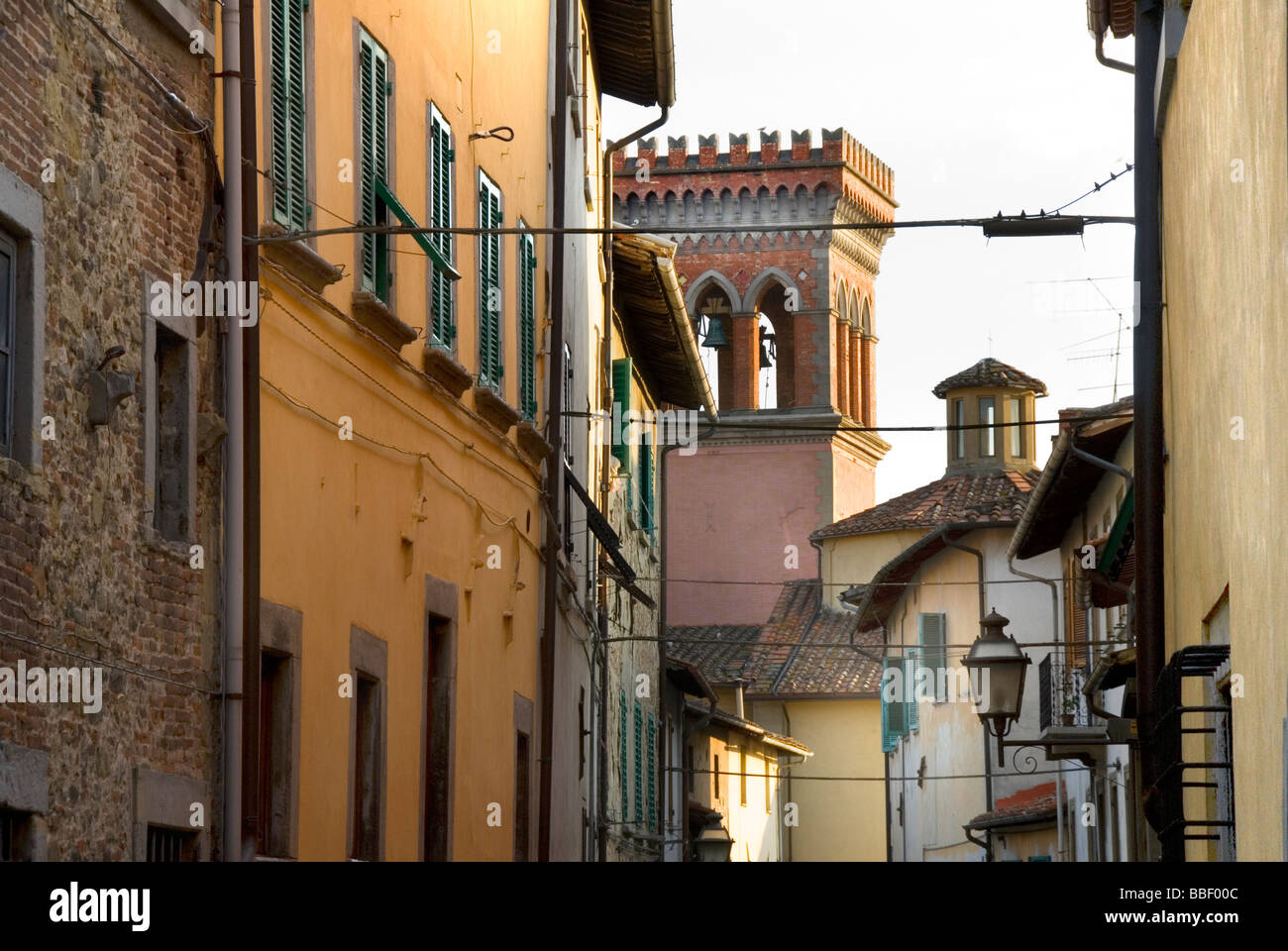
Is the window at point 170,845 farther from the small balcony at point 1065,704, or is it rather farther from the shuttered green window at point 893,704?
the shuttered green window at point 893,704

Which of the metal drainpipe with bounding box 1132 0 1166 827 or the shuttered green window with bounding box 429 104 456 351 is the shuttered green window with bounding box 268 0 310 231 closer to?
the shuttered green window with bounding box 429 104 456 351

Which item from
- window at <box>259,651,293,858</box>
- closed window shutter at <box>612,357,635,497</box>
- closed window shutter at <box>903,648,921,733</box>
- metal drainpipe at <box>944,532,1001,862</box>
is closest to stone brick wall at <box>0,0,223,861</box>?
window at <box>259,651,293,858</box>

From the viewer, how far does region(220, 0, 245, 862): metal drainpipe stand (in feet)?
31.2

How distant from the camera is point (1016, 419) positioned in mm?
44406

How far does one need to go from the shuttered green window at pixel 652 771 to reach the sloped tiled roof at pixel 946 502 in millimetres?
6971

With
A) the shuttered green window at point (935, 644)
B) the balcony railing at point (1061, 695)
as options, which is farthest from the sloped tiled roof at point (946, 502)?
the balcony railing at point (1061, 695)

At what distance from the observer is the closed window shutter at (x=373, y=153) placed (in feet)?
40.4

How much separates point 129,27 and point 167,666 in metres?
2.53

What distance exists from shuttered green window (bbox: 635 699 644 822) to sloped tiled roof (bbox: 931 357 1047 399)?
53.6ft

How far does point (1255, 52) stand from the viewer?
6.80 m

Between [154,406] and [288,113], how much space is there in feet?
7.19
